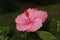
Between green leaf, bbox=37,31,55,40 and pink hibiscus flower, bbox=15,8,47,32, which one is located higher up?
pink hibiscus flower, bbox=15,8,47,32

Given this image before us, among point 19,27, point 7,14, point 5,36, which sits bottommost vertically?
point 7,14

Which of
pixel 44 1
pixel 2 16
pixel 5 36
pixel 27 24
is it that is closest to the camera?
pixel 27 24

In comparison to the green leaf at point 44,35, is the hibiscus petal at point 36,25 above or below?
above

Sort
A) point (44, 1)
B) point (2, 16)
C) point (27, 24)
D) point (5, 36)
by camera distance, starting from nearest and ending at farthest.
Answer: point (27, 24) → point (5, 36) → point (2, 16) → point (44, 1)

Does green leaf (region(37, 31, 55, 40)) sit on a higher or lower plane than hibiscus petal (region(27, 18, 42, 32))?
lower

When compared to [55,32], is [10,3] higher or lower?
lower

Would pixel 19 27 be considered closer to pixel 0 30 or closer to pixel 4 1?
pixel 0 30

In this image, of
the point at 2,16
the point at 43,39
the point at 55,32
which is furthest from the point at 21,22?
the point at 2,16

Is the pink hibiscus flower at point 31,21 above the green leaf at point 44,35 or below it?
above
